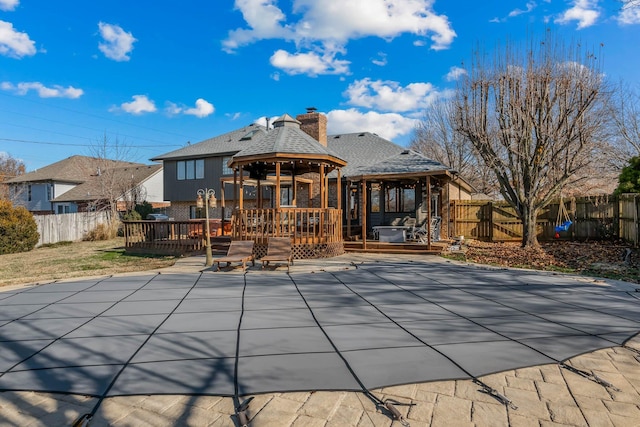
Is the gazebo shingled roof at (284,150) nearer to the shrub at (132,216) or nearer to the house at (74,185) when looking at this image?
the shrub at (132,216)

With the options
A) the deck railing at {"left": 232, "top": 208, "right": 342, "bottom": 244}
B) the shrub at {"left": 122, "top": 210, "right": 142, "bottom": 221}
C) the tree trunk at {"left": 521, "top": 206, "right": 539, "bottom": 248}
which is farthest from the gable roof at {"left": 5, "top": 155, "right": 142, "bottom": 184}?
the tree trunk at {"left": 521, "top": 206, "right": 539, "bottom": 248}

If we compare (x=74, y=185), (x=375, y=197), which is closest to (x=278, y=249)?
(x=375, y=197)

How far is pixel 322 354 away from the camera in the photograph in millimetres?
3826

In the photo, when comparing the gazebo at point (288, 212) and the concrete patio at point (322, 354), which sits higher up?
the gazebo at point (288, 212)

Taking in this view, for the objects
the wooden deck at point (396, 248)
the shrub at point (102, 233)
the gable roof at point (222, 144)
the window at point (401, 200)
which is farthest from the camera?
the gable roof at point (222, 144)

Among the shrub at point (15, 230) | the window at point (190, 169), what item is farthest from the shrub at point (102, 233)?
the window at point (190, 169)

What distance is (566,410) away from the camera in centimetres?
273

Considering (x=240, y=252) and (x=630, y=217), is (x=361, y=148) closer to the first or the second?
(x=630, y=217)

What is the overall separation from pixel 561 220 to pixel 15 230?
2507cm

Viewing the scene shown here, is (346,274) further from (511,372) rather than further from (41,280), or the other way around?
(41,280)

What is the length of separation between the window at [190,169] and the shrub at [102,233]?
5.85 metres

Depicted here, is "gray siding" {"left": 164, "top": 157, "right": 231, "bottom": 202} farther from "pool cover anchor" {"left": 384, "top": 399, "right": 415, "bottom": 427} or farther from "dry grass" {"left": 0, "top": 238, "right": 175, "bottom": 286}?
"pool cover anchor" {"left": 384, "top": 399, "right": 415, "bottom": 427}

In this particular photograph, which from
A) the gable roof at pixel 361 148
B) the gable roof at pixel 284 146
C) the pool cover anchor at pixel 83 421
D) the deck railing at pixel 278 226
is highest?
the gable roof at pixel 361 148

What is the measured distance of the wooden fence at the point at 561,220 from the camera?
1441 cm
